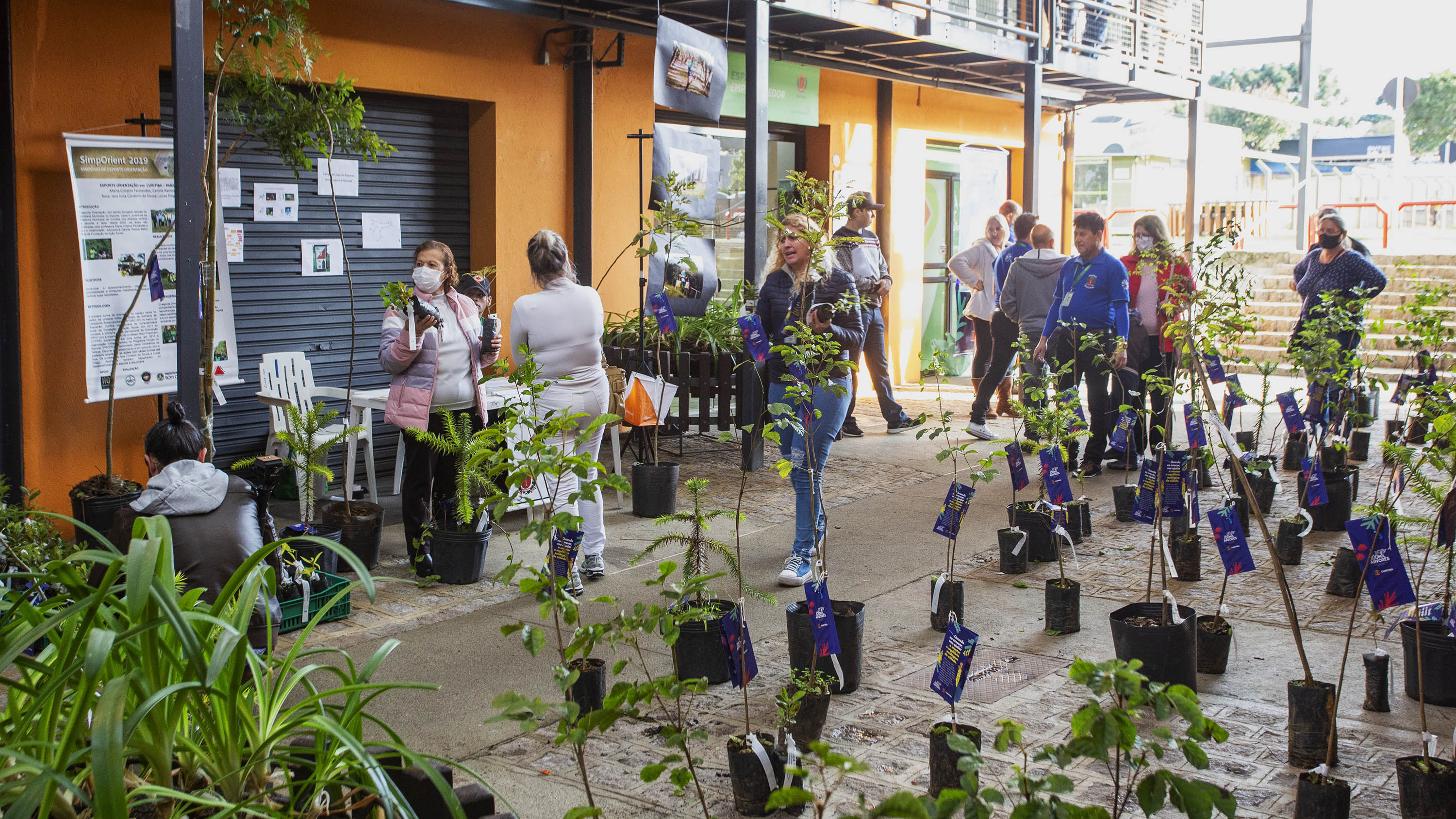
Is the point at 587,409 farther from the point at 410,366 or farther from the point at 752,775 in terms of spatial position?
the point at 752,775

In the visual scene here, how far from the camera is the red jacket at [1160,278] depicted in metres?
6.52

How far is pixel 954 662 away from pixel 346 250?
19.9ft

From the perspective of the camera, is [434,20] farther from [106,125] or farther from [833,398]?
[833,398]

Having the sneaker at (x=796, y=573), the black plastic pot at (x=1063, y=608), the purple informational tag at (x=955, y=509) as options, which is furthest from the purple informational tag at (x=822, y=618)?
the sneaker at (x=796, y=573)

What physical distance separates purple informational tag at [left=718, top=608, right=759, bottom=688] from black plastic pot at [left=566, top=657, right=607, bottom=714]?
25.0 inches

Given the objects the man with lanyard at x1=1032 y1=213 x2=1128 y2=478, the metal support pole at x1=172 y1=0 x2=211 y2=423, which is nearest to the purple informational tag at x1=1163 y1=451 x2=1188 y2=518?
the man with lanyard at x1=1032 y1=213 x2=1128 y2=478

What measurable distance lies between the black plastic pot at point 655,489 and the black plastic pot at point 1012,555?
2.22m

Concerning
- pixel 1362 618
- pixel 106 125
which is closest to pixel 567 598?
pixel 1362 618

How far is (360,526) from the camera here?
21.0 feet

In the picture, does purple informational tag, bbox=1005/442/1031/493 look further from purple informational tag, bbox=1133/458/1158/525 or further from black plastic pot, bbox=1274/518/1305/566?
black plastic pot, bbox=1274/518/1305/566

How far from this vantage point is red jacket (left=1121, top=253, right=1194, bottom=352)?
6.52 meters

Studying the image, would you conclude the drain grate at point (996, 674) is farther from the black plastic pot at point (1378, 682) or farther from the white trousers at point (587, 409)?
the white trousers at point (587, 409)

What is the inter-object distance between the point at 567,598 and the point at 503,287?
7.27m

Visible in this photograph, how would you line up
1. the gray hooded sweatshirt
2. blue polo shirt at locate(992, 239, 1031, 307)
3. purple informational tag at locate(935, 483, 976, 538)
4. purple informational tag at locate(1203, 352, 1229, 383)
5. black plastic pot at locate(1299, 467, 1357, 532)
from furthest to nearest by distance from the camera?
blue polo shirt at locate(992, 239, 1031, 307)
the gray hooded sweatshirt
black plastic pot at locate(1299, 467, 1357, 532)
purple informational tag at locate(1203, 352, 1229, 383)
purple informational tag at locate(935, 483, 976, 538)
